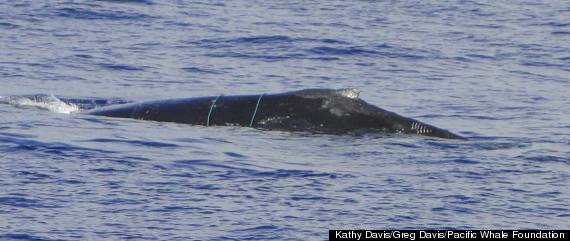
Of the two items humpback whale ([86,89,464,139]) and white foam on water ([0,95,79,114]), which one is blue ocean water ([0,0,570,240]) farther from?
humpback whale ([86,89,464,139])

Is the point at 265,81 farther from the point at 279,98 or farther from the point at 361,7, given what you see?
the point at 361,7

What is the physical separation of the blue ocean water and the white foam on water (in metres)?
0.12

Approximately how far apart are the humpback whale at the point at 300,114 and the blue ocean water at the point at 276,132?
38 centimetres

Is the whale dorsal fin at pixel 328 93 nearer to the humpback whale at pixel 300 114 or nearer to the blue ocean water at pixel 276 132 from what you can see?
the humpback whale at pixel 300 114

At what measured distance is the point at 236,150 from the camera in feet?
59.8

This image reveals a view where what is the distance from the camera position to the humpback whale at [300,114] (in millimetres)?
19688
